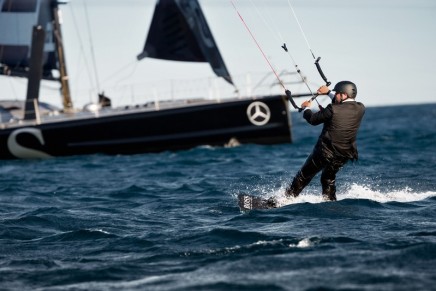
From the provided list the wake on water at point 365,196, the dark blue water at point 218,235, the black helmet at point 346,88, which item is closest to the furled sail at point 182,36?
the dark blue water at point 218,235

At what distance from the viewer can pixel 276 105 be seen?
89.8 feet

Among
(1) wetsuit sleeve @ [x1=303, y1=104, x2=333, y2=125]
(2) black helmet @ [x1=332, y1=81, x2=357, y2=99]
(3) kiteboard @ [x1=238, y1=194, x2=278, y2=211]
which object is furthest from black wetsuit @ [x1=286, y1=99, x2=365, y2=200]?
(3) kiteboard @ [x1=238, y1=194, x2=278, y2=211]

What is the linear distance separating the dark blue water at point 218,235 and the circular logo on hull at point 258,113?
11.1m

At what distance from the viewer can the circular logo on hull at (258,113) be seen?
27141 millimetres

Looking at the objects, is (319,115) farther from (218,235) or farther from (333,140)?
(218,235)

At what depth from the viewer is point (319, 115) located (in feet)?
32.8

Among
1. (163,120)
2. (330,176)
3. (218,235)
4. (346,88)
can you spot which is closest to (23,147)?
(163,120)

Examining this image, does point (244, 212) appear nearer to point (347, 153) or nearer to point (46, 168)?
point (347, 153)

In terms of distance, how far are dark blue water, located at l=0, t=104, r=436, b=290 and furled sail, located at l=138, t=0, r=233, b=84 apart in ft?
43.3

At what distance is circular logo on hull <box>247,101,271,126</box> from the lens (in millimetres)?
27141

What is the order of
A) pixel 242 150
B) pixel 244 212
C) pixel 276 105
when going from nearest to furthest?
pixel 244 212 < pixel 242 150 < pixel 276 105

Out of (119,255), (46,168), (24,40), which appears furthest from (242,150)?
(119,255)

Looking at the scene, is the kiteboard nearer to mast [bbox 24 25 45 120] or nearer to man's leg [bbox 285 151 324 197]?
man's leg [bbox 285 151 324 197]

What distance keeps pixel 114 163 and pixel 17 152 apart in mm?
6399
